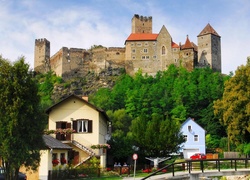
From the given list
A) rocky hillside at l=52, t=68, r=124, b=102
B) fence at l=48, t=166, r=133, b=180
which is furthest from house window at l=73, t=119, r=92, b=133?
rocky hillside at l=52, t=68, r=124, b=102

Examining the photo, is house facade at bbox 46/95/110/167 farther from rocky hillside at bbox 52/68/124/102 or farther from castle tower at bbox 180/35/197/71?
castle tower at bbox 180/35/197/71

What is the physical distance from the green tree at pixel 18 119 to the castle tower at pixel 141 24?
11603 cm

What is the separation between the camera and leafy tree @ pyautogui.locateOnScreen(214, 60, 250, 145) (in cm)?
4309

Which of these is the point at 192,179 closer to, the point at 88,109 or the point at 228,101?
the point at 88,109

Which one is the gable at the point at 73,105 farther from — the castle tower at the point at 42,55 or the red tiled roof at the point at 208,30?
the castle tower at the point at 42,55

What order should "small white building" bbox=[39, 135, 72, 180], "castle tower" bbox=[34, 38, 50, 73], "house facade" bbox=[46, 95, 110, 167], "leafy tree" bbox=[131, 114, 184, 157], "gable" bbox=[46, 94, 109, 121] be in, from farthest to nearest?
"castle tower" bbox=[34, 38, 50, 73] → "leafy tree" bbox=[131, 114, 184, 157] → "gable" bbox=[46, 94, 109, 121] → "house facade" bbox=[46, 95, 110, 167] → "small white building" bbox=[39, 135, 72, 180]

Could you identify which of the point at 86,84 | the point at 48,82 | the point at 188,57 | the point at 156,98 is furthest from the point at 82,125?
the point at 48,82

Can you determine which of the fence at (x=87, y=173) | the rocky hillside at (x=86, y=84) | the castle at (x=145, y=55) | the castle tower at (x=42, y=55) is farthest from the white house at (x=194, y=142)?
the castle tower at (x=42, y=55)

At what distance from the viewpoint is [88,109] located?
4103cm

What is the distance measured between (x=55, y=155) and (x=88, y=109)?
7.75 metres

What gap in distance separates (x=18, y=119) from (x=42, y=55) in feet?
400

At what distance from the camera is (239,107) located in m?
43.6

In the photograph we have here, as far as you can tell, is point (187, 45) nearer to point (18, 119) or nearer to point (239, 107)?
point (239, 107)

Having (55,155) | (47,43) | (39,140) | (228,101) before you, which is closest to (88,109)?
(55,155)
